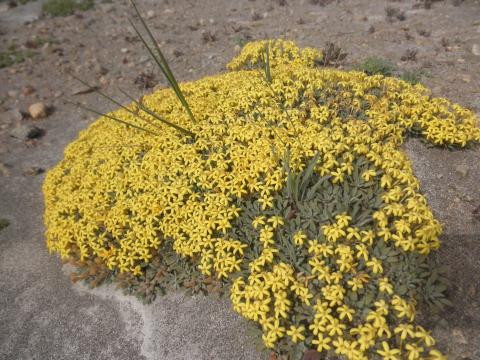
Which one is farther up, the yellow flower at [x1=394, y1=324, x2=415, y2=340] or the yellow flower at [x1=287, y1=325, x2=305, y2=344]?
the yellow flower at [x1=394, y1=324, x2=415, y2=340]

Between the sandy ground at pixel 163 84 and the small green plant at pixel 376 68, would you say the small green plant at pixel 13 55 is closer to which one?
the sandy ground at pixel 163 84

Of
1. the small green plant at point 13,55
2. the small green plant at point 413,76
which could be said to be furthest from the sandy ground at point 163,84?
the small green plant at point 13,55

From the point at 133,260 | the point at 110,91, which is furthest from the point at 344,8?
the point at 133,260

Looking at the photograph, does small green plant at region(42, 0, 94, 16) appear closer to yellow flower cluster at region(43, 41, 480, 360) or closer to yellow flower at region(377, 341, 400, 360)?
yellow flower cluster at region(43, 41, 480, 360)

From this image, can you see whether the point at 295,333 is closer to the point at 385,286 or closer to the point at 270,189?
the point at 385,286

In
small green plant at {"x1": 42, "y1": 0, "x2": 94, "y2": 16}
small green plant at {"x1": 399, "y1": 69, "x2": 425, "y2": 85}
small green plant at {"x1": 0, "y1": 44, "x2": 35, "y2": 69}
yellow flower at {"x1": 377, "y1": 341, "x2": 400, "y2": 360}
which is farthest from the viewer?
small green plant at {"x1": 42, "y1": 0, "x2": 94, "y2": 16}

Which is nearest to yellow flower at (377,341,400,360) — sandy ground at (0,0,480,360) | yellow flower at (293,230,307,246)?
sandy ground at (0,0,480,360)

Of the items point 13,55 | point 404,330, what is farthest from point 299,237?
point 13,55

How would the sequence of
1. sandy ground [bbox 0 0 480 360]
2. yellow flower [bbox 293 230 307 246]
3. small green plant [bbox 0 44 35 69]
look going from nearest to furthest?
yellow flower [bbox 293 230 307 246]
sandy ground [bbox 0 0 480 360]
small green plant [bbox 0 44 35 69]

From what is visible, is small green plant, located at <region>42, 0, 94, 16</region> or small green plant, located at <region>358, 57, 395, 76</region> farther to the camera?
small green plant, located at <region>42, 0, 94, 16</region>
